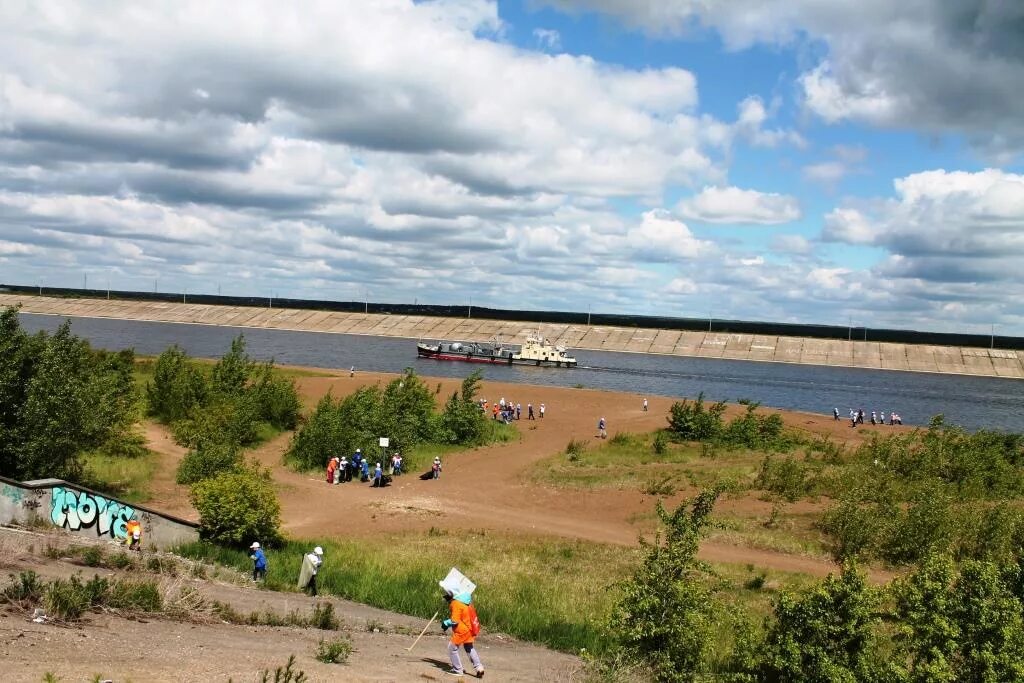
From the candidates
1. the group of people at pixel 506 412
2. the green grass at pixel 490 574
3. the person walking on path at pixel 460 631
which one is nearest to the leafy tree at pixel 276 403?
the group of people at pixel 506 412

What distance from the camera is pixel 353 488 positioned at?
40.0 meters

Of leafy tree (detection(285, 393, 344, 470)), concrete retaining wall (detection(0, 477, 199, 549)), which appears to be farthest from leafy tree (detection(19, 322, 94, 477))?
leafy tree (detection(285, 393, 344, 470))

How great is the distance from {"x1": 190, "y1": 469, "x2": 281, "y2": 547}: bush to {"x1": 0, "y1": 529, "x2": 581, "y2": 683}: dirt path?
568 centimetres

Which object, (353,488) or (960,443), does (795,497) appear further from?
(353,488)

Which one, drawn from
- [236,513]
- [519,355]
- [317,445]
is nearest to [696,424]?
[317,445]

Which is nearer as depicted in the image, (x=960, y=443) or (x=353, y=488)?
(x=353, y=488)

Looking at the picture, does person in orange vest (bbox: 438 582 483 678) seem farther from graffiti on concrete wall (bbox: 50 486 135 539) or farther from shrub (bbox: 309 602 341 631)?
graffiti on concrete wall (bbox: 50 486 135 539)

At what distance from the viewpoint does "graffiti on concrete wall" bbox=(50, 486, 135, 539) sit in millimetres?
23828

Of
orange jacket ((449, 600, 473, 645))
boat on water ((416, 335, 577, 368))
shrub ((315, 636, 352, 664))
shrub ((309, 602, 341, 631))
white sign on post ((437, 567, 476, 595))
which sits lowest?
shrub ((309, 602, 341, 631))

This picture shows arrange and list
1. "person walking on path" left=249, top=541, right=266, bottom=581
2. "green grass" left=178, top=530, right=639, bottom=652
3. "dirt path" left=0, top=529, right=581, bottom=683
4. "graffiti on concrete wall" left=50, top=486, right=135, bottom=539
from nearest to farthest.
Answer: "dirt path" left=0, top=529, right=581, bottom=683 → "green grass" left=178, top=530, right=639, bottom=652 → "person walking on path" left=249, top=541, right=266, bottom=581 → "graffiti on concrete wall" left=50, top=486, right=135, bottom=539

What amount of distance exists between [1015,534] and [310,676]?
25.7 meters

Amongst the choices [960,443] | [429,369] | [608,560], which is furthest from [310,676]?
[429,369]

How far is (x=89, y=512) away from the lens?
24.2 meters

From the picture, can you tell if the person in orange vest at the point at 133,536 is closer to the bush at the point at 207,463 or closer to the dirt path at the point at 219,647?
the dirt path at the point at 219,647
